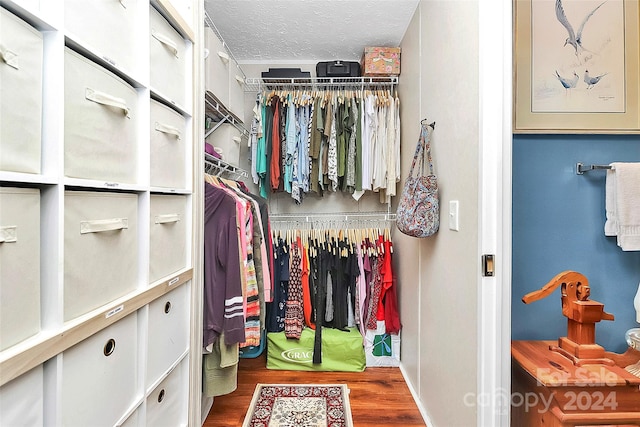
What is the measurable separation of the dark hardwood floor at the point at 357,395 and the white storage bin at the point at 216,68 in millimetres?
1879

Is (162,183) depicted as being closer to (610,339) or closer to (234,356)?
(234,356)

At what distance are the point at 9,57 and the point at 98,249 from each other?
1.55ft

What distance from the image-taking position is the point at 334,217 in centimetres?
294

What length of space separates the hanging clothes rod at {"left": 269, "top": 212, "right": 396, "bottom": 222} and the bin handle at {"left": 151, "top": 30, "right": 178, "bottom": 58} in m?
1.74

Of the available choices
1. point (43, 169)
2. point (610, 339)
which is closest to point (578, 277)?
point (610, 339)

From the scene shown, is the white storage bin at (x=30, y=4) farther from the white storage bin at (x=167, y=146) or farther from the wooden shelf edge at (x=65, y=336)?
the wooden shelf edge at (x=65, y=336)

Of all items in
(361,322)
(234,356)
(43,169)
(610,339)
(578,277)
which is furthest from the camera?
(361,322)

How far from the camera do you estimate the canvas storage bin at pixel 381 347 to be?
2.55 metres

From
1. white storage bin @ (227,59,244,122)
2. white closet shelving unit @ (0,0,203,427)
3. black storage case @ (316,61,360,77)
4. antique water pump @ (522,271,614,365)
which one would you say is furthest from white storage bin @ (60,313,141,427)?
black storage case @ (316,61,360,77)

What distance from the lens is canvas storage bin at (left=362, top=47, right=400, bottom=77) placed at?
2.61m

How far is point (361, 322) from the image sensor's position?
2545mm

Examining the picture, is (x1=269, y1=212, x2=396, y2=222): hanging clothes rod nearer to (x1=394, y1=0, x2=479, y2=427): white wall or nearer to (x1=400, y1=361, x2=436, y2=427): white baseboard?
(x1=394, y1=0, x2=479, y2=427): white wall

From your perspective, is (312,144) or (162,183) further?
(312,144)

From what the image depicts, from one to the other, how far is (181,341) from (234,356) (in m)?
0.45
